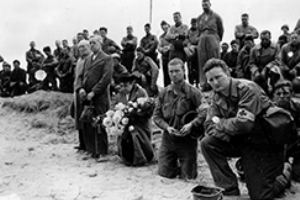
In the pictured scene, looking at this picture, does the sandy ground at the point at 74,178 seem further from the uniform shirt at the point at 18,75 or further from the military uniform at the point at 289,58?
the uniform shirt at the point at 18,75

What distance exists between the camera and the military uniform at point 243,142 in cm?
488

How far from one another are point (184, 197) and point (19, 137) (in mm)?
6225

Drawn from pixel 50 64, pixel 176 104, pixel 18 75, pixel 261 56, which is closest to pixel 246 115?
pixel 176 104

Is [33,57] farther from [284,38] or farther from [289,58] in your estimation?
[289,58]

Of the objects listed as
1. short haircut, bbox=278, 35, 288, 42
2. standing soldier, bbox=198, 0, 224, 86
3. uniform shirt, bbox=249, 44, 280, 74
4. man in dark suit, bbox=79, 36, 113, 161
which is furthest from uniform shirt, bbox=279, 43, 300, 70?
man in dark suit, bbox=79, 36, 113, 161

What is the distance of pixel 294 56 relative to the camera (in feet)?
28.7

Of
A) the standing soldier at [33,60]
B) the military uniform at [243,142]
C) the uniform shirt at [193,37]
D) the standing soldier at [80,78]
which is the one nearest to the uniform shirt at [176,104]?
the military uniform at [243,142]

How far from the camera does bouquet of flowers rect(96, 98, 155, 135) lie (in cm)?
692

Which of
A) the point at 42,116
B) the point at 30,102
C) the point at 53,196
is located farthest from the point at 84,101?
the point at 30,102

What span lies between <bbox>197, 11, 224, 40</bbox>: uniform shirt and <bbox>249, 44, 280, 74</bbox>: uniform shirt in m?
0.88

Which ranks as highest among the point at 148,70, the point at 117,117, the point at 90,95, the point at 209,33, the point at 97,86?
the point at 209,33

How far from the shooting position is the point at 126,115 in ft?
23.1

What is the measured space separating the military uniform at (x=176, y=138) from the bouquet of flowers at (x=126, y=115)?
1.85 ft

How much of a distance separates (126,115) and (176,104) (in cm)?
107
